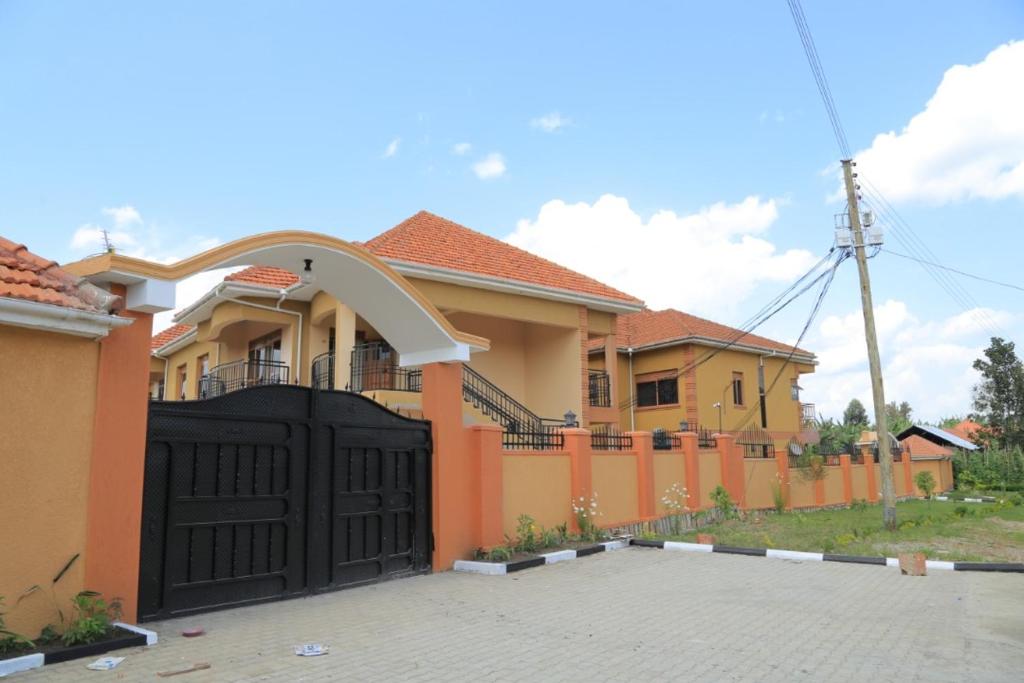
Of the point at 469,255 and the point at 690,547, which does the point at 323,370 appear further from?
the point at 690,547

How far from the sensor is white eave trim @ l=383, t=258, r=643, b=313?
15.7m

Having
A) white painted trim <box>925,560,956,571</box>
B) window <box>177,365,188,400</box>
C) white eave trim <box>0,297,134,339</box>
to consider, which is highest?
window <box>177,365,188,400</box>

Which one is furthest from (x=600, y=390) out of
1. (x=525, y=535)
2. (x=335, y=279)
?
(x=335, y=279)

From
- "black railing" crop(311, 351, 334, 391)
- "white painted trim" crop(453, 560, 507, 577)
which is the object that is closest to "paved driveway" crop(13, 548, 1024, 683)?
"white painted trim" crop(453, 560, 507, 577)

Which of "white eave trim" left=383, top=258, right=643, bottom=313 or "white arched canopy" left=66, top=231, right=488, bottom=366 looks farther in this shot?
"white eave trim" left=383, top=258, right=643, bottom=313

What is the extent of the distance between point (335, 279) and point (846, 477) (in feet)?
65.7

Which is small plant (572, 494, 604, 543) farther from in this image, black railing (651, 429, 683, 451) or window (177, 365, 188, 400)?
window (177, 365, 188, 400)

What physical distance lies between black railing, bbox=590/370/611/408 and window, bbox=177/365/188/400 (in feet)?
47.9

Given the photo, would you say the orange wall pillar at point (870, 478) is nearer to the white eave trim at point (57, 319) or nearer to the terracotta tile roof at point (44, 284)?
the white eave trim at point (57, 319)

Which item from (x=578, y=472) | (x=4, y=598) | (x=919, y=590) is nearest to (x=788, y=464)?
(x=578, y=472)

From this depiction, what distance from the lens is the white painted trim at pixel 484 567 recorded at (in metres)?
9.84

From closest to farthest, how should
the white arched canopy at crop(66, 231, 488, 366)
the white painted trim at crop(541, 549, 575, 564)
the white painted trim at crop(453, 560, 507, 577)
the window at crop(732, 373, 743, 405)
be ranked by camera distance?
1. the white arched canopy at crop(66, 231, 488, 366)
2. the white painted trim at crop(453, 560, 507, 577)
3. the white painted trim at crop(541, 549, 575, 564)
4. the window at crop(732, 373, 743, 405)

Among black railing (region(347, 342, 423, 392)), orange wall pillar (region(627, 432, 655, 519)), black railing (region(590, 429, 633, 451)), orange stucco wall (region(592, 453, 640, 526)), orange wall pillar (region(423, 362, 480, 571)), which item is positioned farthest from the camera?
black railing (region(347, 342, 423, 392))

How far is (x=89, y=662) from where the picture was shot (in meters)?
5.42
